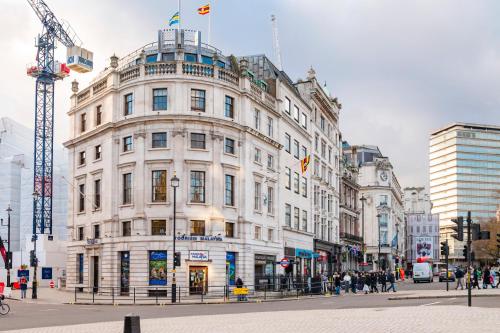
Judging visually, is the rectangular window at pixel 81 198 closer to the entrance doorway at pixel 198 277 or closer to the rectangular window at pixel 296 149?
the entrance doorway at pixel 198 277

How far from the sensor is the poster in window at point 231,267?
166 feet

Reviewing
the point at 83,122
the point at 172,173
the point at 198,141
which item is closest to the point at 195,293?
the point at 172,173

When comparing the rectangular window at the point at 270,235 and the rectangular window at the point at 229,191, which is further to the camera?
the rectangular window at the point at 270,235

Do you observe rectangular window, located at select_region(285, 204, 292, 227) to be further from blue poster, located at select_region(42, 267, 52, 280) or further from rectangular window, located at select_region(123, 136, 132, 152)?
blue poster, located at select_region(42, 267, 52, 280)

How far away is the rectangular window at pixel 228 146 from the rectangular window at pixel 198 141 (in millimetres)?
2041

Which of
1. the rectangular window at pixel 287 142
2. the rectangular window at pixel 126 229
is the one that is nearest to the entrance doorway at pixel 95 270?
the rectangular window at pixel 126 229

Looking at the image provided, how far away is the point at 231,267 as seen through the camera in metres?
50.9

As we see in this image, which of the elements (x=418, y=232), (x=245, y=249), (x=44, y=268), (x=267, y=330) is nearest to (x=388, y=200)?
(x=418, y=232)

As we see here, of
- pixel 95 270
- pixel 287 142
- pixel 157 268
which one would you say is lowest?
pixel 95 270

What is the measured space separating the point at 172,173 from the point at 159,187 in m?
1.44

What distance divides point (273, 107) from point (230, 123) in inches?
357

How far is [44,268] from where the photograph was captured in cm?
7638

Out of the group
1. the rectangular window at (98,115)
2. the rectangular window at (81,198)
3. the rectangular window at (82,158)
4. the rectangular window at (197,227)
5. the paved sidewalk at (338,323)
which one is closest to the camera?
the paved sidewalk at (338,323)

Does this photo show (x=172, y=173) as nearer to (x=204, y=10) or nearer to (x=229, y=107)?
(x=229, y=107)
